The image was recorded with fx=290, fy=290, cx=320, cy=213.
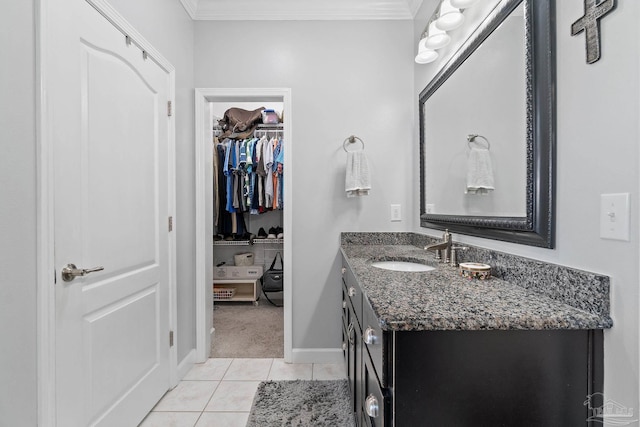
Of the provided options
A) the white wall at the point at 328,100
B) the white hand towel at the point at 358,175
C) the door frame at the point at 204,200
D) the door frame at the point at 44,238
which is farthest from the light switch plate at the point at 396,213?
the door frame at the point at 44,238

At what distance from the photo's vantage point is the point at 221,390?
73.9 inches

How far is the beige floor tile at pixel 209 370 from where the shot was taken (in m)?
2.02

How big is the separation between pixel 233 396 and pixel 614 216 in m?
2.02

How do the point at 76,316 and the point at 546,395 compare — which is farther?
the point at 76,316

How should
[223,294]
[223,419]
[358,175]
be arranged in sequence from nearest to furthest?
1. [223,419]
2. [358,175]
3. [223,294]

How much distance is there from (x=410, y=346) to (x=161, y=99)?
6.19ft

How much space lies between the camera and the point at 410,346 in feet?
2.45

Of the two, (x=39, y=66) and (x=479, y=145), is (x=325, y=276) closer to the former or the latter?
(x=479, y=145)

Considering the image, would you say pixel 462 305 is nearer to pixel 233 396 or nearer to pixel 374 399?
pixel 374 399

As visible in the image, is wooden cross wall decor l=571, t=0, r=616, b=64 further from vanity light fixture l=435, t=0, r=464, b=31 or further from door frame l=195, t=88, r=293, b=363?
door frame l=195, t=88, r=293, b=363

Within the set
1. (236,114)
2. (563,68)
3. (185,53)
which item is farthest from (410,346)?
(236,114)

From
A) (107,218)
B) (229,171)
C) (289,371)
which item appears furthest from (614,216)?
(229,171)

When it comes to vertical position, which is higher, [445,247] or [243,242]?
[445,247]

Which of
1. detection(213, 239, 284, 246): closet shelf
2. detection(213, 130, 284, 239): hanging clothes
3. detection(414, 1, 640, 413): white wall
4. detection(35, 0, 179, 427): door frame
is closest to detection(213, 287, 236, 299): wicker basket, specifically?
detection(213, 239, 284, 246): closet shelf
